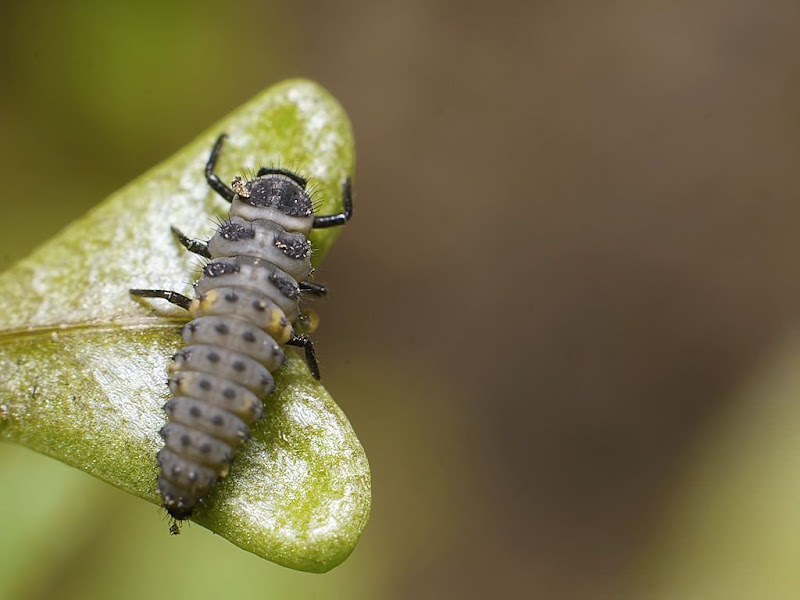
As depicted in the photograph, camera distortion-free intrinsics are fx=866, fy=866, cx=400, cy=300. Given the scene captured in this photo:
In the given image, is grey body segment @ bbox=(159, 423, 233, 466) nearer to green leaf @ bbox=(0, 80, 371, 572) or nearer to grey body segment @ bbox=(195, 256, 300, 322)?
green leaf @ bbox=(0, 80, 371, 572)

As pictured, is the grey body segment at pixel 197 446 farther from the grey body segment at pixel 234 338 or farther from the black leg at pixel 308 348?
the black leg at pixel 308 348

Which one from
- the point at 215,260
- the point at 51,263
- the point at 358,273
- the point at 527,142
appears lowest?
the point at 358,273

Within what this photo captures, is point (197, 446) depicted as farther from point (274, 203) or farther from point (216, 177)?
point (216, 177)

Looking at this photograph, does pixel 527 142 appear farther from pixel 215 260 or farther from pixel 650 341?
pixel 215 260

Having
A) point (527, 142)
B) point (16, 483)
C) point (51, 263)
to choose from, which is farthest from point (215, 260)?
point (527, 142)

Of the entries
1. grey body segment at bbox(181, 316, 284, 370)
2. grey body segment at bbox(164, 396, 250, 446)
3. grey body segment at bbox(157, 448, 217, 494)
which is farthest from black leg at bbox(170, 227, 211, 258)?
grey body segment at bbox(157, 448, 217, 494)

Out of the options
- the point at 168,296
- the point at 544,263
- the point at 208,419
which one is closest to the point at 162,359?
the point at 168,296
